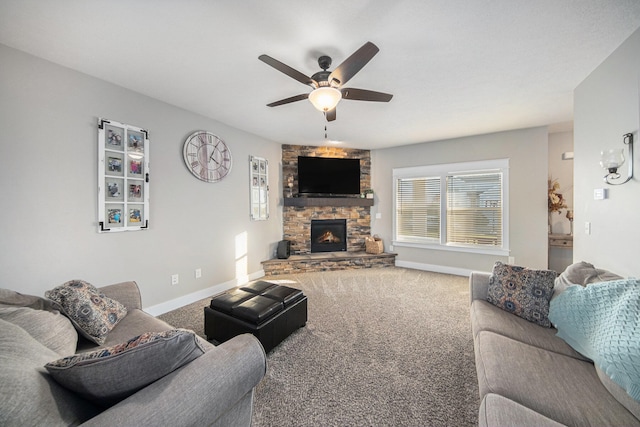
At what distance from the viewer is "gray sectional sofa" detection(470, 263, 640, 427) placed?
3.16ft

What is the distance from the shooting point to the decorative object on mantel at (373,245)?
496 cm

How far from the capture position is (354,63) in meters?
1.73

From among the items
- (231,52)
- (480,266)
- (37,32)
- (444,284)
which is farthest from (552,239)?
(37,32)

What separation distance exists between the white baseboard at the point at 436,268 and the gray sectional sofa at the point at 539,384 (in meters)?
2.77

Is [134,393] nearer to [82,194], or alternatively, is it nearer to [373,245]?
[82,194]

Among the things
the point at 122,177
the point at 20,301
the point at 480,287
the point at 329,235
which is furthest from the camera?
the point at 329,235

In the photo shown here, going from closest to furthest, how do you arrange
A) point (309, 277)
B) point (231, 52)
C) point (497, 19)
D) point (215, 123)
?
point (497, 19), point (231, 52), point (215, 123), point (309, 277)

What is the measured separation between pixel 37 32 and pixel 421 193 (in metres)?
5.20

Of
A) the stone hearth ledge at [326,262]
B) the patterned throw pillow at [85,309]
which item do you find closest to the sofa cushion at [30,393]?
the patterned throw pillow at [85,309]

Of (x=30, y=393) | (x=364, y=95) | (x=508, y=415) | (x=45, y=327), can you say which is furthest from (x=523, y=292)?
(x=45, y=327)

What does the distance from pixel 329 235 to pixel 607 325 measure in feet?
13.5

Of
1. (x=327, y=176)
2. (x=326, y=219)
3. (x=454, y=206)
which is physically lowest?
(x=326, y=219)

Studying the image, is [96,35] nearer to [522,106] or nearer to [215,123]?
[215,123]

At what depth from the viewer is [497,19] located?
1623 millimetres
